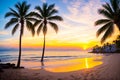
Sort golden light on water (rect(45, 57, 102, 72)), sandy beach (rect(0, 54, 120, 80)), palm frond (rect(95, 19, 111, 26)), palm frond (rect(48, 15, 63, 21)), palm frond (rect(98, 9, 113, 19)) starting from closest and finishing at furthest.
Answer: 1. sandy beach (rect(0, 54, 120, 80))
2. golden light on water (rect(45, 57, 102, 72))
3. palm frond (rect(98, 9, 113, 19))
4. palm frond (rect(95, 19, 111, 26))
5. palm frond (rect(48, 15, 63, 21))

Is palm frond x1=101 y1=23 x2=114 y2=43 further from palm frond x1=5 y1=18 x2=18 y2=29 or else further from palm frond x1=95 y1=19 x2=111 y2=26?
palm frond x1=5 y1=18 x2=18 y2=29

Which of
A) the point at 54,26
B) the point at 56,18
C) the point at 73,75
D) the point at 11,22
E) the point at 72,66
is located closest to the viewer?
the point at 73,75

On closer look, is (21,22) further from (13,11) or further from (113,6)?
(113,6)

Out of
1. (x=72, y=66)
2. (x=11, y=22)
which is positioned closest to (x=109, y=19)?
(x=72, y=66)

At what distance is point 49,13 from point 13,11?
8.75m

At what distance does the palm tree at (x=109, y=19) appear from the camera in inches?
835

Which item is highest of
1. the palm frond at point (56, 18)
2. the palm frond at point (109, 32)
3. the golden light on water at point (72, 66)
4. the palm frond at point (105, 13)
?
the palm frond at point (56, 18)

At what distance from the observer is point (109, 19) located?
22.2 meters

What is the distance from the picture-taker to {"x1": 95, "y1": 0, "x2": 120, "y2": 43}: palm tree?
21.2 meters

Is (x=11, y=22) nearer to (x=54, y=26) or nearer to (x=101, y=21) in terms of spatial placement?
(x=54, y=26)

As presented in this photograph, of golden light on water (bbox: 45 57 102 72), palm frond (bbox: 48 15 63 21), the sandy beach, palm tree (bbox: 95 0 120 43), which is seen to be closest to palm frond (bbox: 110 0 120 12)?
palm tree (bbox: 95 0 120 43)

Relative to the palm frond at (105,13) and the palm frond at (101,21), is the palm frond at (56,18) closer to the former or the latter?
the palm frond at (101,21)

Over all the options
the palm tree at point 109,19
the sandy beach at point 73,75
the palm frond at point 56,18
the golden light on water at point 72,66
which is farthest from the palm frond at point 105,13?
the palm frond at point 56,18

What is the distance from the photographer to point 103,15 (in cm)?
2239
